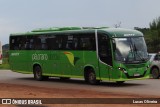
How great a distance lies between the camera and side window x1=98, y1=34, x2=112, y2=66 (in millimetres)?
24672

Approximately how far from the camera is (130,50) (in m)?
24.7

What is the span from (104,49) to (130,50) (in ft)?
4.06

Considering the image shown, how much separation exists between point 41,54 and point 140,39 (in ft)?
21.6

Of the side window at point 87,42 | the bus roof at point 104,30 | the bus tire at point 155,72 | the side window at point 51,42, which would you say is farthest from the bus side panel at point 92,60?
the bus tire at point 155,72

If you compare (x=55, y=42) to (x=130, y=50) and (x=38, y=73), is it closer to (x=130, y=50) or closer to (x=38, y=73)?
(x=38, y=73)

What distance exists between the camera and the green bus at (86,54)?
2458 cm

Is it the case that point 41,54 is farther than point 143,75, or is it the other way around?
point 41,54

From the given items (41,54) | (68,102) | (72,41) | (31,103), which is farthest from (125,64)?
(31,103)

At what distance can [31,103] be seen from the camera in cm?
1412

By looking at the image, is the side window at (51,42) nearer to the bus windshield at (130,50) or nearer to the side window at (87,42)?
the side window at (87,42)

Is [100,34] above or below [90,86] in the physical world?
above

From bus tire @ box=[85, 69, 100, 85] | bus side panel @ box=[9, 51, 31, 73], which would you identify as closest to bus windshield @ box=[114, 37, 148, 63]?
bus tire @ box=[85, 69, 100, 85]

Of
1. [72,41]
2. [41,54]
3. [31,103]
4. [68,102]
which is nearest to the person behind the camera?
[31,103]

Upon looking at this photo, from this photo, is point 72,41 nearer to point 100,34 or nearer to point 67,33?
point 67,33
